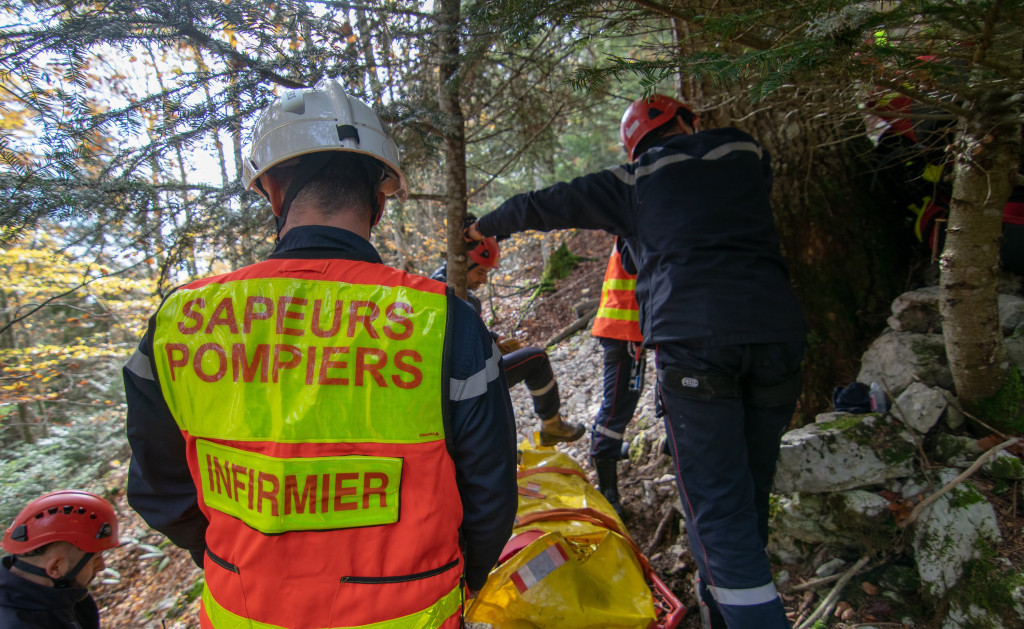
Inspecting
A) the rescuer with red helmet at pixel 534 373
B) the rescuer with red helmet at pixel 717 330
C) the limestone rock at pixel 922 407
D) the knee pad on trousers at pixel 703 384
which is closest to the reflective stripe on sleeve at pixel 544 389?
the rescuer with red helmet at pixel 534 373

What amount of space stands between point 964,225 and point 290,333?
288cm

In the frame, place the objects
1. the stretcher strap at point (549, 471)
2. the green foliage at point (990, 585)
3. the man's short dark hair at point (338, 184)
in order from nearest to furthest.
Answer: the man's short dark hair at point (338, 184)
the green foliage at point (990, 585)
the stretcher strap at point (549, 471)

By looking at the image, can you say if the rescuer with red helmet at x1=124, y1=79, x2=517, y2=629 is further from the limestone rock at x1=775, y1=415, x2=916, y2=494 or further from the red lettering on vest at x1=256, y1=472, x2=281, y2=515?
the limestone rock at x1=775, y1=415, x2=916, y2=494

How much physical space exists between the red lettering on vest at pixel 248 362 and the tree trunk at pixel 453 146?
159cm

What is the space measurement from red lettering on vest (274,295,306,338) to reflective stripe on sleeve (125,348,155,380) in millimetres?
424

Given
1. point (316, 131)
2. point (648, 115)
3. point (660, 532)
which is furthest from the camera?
point (660, 532)

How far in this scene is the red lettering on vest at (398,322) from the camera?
3.93 ft

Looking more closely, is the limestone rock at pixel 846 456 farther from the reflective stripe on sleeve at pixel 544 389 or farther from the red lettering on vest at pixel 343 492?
the red lettering on vest at pixel 343 492

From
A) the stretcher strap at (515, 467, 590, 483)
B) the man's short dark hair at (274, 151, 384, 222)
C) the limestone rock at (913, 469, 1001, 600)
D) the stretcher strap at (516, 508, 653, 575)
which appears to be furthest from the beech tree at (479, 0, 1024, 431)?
the stretcher strap at (515, 467, 590, 483)

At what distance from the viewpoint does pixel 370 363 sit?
3.89ft

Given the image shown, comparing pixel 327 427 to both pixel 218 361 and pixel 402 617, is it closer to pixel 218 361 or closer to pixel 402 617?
pixel 218 361

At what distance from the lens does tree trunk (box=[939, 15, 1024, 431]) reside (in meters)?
1.94

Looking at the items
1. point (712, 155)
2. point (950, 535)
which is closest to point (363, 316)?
point (712, 155)

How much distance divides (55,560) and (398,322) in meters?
2.80
